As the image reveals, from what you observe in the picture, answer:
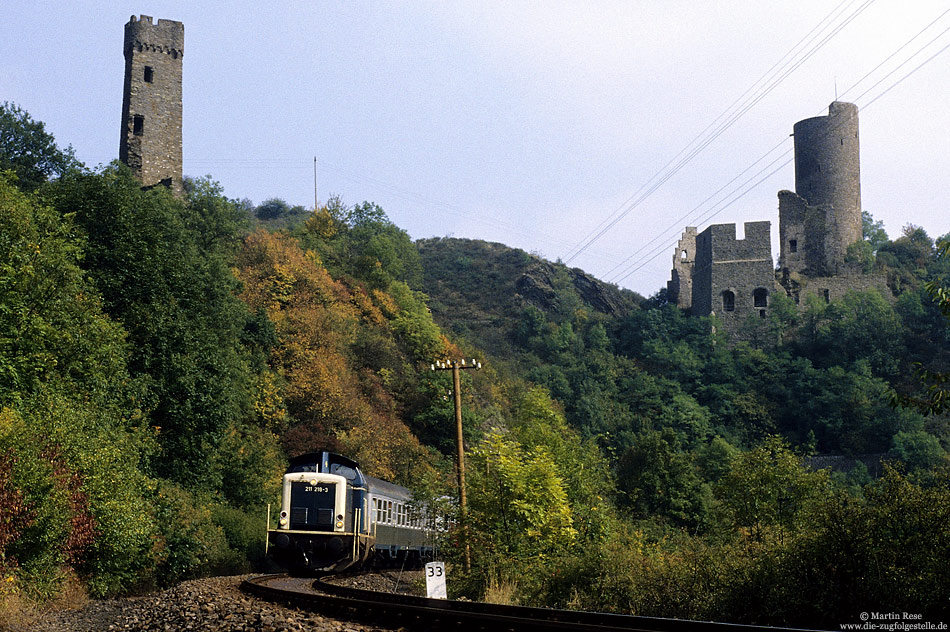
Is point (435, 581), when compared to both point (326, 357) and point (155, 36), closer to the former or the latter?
point (326, 357)

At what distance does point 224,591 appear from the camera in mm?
17625

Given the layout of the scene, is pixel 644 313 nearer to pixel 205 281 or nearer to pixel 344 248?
pixel 344 248

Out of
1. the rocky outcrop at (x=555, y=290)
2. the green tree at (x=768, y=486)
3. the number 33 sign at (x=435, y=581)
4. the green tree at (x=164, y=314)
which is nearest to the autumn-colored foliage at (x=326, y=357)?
the green tree at (x=164, y=314)

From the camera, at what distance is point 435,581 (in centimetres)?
1588

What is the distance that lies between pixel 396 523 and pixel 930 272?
9189 cm

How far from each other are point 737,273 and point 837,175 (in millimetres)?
15851

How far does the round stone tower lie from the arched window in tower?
1174 centimetres

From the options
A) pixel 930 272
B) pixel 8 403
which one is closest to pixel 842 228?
pixel 930 272

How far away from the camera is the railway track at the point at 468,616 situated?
9633mm

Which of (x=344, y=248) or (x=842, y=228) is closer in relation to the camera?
(x=344, y=248)

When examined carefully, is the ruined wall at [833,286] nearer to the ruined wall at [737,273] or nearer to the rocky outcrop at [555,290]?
the ruined wall at [737,273]

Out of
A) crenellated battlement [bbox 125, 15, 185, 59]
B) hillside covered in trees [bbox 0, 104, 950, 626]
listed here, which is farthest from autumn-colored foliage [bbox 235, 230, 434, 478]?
crenellated battlement [bbox 125, 15, 185, 59]

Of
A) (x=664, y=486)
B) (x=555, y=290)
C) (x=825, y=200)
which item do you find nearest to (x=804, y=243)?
(x=825, y=200)

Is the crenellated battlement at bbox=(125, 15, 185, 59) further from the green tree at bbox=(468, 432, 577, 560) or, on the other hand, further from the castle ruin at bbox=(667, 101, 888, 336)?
the castle ruin at bbox=(667, 101, 888, 336)
